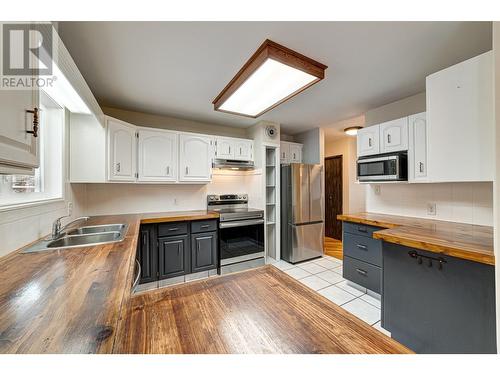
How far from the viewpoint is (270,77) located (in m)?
1.62

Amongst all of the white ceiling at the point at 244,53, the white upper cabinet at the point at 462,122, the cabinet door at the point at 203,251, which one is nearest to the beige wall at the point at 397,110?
the white ceiling at the point at 244,53

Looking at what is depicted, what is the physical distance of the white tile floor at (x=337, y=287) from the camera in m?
1.99

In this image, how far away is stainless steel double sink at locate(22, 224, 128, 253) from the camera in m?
1.35

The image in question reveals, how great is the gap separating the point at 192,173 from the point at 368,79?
249 cm

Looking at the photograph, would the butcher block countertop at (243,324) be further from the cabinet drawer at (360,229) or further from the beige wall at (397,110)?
the beige wall at (397,110)

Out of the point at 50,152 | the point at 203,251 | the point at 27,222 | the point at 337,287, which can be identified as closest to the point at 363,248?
the point at 337,287

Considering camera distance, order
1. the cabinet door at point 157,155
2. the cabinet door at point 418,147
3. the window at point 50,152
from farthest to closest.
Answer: the cabinet door at point 157,155
the cabinet door at point 418,147
the window at point 50,152

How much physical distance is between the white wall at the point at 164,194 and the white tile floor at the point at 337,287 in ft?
3.95

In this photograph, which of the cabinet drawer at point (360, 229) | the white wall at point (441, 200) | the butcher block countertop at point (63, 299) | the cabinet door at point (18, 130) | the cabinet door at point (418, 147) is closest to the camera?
the butcher block countertop at point (63, 299)

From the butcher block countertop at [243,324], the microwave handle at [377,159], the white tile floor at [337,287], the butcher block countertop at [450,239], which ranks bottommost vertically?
the white tile floor at [337,287]

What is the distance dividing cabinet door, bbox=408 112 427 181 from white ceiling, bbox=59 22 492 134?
43 cm

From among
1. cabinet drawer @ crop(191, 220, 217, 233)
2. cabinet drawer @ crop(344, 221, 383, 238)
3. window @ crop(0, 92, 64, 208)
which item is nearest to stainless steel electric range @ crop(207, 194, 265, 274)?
cabinet drawer @ crop(191, 220, 217, 233)

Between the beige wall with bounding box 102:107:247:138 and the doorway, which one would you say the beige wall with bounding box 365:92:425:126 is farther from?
the beige wall with bounding box 102:107:247:138

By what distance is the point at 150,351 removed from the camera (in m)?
0.51
